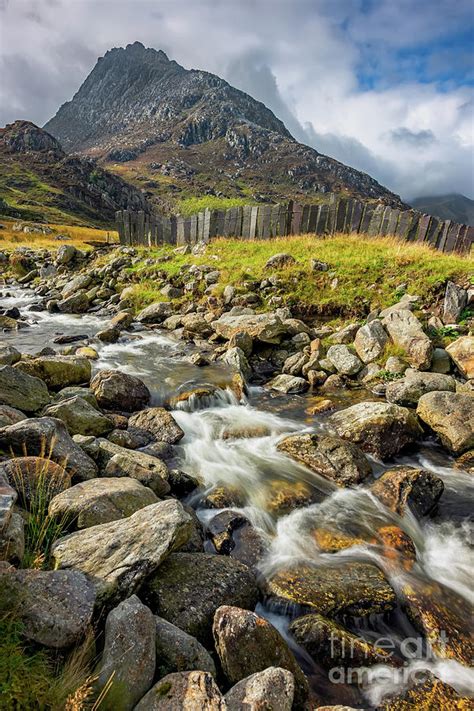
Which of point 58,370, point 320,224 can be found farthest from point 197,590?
point 320,224

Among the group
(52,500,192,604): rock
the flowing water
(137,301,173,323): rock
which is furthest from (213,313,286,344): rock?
(52,500,192,604): rock

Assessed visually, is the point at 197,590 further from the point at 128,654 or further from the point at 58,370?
the point at 58,370

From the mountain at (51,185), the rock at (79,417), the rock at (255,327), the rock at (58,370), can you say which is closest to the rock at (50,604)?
the rock at (79,417)

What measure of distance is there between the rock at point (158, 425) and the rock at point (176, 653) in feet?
15.9

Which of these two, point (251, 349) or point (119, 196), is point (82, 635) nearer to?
point (251, 349)

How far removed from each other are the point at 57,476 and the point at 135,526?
1428 mm

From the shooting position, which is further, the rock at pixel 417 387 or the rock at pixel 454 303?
the rock at pixel 454 303

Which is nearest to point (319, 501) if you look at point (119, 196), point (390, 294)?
point (390, 294)

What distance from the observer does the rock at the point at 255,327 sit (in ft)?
41.4

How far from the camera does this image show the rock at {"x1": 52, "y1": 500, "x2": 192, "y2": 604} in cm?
313

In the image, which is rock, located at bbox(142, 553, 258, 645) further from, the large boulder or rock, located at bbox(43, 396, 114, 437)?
rock, located at bbox(43, 396, 114, 437)

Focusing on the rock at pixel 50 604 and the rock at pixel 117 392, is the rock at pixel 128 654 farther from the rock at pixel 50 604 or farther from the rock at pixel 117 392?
the rock at pixel 117 392

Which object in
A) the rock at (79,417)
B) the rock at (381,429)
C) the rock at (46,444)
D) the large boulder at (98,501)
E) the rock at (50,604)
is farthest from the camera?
the rock at (381,429)

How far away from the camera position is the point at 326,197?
541 ft
